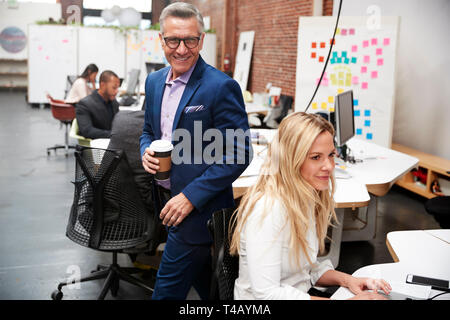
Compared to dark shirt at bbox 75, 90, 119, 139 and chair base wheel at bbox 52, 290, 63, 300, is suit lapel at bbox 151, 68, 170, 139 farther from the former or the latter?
dark shirt at bbox 75, 90, 119, 139

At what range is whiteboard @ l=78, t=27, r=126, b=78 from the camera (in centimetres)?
1021

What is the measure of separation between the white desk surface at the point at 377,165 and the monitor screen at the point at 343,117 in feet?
0.67

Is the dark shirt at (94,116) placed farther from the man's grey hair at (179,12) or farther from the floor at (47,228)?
the man's grey hair at (179,12)

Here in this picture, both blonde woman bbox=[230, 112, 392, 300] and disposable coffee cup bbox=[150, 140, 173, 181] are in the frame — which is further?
disposable coffee cup bbox=[150, 140, 173, 181]

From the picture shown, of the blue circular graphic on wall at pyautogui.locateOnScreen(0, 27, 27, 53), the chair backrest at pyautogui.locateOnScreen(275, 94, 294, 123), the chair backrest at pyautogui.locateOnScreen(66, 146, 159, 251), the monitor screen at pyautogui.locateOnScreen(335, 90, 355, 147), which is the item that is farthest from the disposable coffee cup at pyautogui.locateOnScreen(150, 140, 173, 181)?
the blue circular graphic on wall at pyautogui.locateOnScreen(0, 27, 27, 53)

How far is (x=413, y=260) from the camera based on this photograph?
165 cm

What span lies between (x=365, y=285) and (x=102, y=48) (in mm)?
9820

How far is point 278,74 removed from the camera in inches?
305

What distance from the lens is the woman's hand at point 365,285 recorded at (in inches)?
55.6

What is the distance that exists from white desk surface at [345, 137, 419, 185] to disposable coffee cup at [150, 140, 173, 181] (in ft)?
5.03

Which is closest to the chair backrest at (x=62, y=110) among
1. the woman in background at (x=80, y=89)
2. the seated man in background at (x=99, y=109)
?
the woman in background at (x=80, y=89)

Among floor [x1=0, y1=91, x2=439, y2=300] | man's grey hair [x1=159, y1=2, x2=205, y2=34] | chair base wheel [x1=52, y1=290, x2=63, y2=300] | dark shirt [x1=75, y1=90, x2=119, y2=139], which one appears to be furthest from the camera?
dark shirt [x1=75, y1=90, x2=119, y2=139]

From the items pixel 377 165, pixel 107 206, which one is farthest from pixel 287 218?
pixel 377 165
